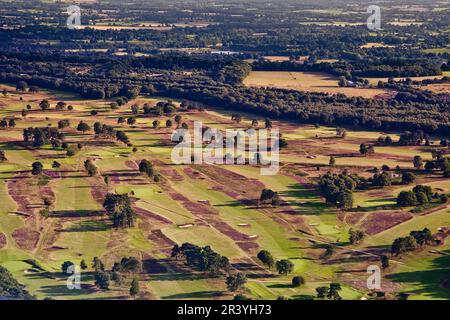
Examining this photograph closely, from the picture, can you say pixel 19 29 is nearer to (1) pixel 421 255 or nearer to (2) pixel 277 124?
(2) pixel 277 124

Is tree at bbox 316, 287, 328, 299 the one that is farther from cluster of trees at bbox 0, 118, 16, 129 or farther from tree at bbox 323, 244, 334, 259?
cluster of trees at bbox 0, 118, 16, 129

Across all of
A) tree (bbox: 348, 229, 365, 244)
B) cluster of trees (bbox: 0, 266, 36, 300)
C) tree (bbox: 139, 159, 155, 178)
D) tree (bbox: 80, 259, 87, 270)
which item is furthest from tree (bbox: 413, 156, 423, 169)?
cluster of trees (bbox: 0, 266, 36, 300)

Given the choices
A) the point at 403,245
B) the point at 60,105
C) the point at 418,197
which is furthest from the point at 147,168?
the point at 60,105

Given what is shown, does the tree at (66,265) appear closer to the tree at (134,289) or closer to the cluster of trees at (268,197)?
the tree at (134,289)

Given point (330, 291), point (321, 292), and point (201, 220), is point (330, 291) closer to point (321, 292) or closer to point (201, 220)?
point (321, 292)

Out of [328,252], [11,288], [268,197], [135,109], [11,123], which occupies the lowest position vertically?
[328,252]

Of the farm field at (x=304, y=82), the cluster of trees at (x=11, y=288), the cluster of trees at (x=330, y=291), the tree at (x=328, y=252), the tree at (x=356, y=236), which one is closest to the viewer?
the cluster of trees at (x=11, y=288)

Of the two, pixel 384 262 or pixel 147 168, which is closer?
pixel 384 262

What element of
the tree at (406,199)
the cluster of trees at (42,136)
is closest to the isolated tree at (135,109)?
the cluster of trees at (42,136)

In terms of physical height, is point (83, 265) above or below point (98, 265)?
below
